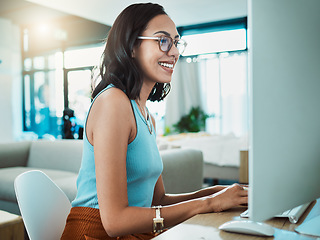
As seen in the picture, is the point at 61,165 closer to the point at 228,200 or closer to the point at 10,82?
the point at 228,200

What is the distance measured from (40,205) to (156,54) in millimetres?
568

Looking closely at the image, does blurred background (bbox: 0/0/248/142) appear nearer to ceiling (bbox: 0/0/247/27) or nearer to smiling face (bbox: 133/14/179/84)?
ceiling (bbox: 0/0/247/27)

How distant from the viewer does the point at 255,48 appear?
0.52 m

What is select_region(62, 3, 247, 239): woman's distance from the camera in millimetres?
854

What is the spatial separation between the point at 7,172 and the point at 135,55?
9.41 ft

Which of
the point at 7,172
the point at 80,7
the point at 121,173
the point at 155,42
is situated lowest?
the point at 7,172

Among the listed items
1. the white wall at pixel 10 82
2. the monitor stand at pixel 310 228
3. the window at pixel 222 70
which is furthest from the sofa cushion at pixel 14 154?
the window at pixel 222 70

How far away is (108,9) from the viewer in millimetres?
7234

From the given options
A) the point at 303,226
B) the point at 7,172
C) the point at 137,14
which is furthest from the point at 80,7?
the point at 303,226

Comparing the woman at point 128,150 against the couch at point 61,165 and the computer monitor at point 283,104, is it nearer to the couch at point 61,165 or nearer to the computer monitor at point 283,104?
the computer monitor at point 283,104

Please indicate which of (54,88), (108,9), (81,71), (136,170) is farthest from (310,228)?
(54,88)

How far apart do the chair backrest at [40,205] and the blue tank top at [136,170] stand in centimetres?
10

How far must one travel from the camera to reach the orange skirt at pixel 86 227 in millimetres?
948

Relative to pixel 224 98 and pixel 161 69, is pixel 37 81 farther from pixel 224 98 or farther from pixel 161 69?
pixel 161 69
